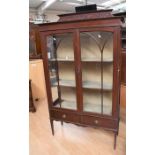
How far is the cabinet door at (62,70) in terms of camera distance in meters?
1.84

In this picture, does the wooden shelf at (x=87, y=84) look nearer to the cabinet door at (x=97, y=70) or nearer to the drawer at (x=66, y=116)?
the cabinet door at (x=97, y=70)

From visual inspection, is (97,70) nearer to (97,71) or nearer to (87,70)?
(97,71)

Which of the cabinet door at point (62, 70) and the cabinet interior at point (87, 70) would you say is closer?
the cabinet interior at point (87, 70)

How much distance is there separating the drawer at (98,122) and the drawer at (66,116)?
3.4 inches

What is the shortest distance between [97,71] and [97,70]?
0.01m

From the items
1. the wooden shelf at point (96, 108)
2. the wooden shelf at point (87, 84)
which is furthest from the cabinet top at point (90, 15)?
the wooden shelf at point (96, 108)

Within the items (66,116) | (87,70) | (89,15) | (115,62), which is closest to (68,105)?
(66,116)

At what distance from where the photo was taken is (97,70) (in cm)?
183
